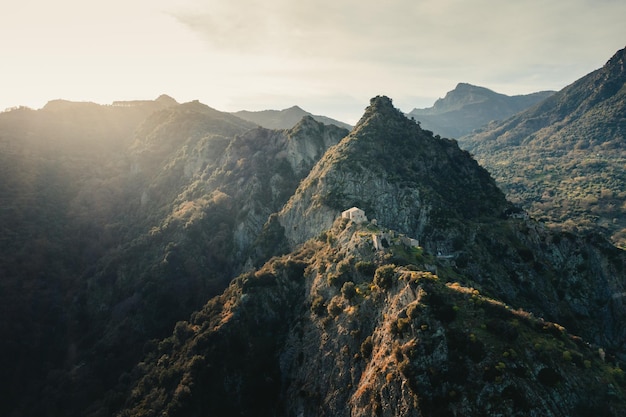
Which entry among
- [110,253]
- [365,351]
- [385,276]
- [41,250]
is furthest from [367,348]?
[41,250]

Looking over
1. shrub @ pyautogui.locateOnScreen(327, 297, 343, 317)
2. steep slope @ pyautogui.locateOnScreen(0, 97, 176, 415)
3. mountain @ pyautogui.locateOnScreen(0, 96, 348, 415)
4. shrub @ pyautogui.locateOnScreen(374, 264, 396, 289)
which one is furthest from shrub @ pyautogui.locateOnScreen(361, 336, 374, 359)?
steep slope @ pyautogui.locateOnScreen(0, 97, 176, 415)

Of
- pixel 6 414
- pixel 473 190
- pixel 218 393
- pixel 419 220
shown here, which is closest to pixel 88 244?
pixel 6 414

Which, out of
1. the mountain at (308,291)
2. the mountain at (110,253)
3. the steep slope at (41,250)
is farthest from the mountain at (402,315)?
the steep slope at (41,250)

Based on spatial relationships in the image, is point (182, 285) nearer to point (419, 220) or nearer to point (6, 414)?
point (6, 414)

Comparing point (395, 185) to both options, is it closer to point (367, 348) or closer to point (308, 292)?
point (308, 292)

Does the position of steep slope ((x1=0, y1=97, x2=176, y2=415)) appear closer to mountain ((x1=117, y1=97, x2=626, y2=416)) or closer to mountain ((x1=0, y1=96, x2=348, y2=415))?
mountain ((x1=0, y1=96, x2=348, y2=415))

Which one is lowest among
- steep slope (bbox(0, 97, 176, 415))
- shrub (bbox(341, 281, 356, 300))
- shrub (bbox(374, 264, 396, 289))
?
steep slope (bbox(0, 97, 176, 415))

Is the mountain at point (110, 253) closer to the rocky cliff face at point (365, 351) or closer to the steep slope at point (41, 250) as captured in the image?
the steep slope at point (41, 250)
